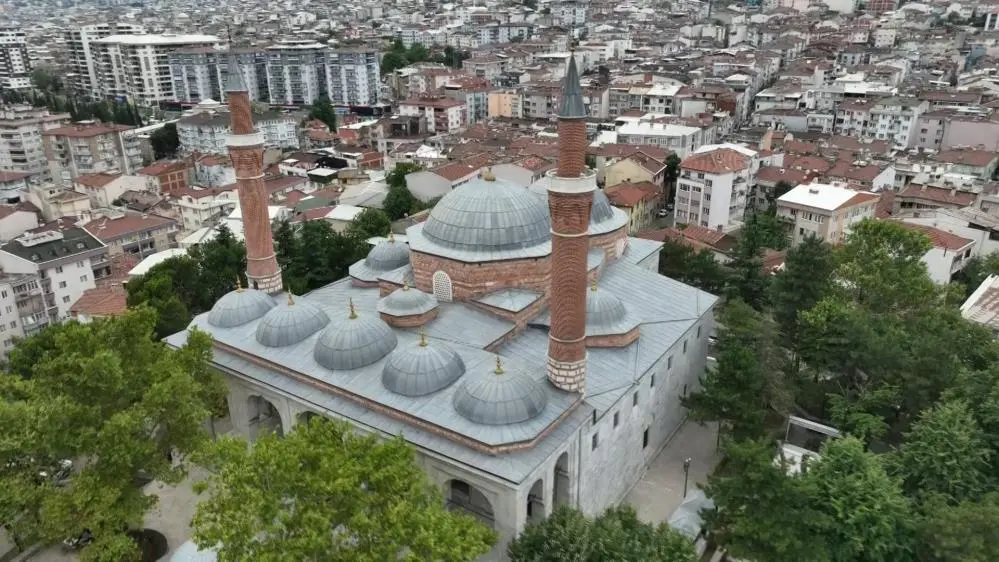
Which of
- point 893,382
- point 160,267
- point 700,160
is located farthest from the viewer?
point 700,160

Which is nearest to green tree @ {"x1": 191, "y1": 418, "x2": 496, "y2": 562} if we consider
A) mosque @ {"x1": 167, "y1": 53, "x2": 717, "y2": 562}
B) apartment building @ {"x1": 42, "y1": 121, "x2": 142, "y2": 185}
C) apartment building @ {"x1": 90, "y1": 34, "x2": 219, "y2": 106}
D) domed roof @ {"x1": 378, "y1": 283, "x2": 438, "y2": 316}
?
mosque @ {"x1": 167, "y1": 53, "x2": 717, "y2": 562}

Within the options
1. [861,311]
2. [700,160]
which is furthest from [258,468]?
[700,160]

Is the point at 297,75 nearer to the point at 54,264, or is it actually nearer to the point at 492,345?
the point at 54,264

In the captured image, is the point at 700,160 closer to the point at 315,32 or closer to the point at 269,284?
the point at 269,284

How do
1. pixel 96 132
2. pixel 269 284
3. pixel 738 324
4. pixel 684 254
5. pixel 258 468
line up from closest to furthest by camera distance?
pixel 258 468, pixel 738 324, pixel 269 284, pixel 684 254, pixel 96 132

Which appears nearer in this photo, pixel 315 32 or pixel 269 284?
pixel 269 284

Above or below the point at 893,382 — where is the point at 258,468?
above

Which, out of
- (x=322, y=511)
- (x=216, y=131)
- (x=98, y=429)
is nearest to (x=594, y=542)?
(x=322, y=511)
